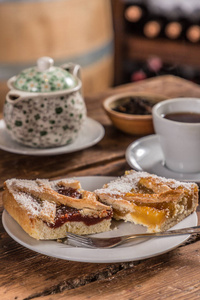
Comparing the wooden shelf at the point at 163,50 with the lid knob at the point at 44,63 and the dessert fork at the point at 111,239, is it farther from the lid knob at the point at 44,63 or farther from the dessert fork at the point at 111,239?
the dessert fork at the point at 111,239

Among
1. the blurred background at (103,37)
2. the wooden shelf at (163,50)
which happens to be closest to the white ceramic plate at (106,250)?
the blurred background at (103,37)

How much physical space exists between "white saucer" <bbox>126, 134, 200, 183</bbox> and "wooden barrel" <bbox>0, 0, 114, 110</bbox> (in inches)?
45.8

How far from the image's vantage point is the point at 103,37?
2.47 meters

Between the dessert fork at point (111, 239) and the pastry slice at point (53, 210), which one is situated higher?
the pastry slice at point (53, 210)

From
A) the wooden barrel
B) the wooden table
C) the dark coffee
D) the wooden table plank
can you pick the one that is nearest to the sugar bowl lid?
the dark coffee

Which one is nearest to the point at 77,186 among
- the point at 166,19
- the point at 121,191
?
the point at 121,191

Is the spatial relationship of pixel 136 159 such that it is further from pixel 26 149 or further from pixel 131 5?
pixel 131 5

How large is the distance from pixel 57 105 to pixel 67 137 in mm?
95

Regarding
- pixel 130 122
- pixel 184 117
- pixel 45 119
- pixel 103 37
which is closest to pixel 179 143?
pixel 184 117

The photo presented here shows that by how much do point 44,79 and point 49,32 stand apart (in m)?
1.14

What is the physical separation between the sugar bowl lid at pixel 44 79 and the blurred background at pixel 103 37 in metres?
0.92

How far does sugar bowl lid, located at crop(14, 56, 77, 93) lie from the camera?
1.16m

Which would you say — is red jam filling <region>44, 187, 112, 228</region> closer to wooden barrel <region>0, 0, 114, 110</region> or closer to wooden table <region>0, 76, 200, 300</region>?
wooden table <region>0, 76, 200, 300</region>

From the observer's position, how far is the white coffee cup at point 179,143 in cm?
106
